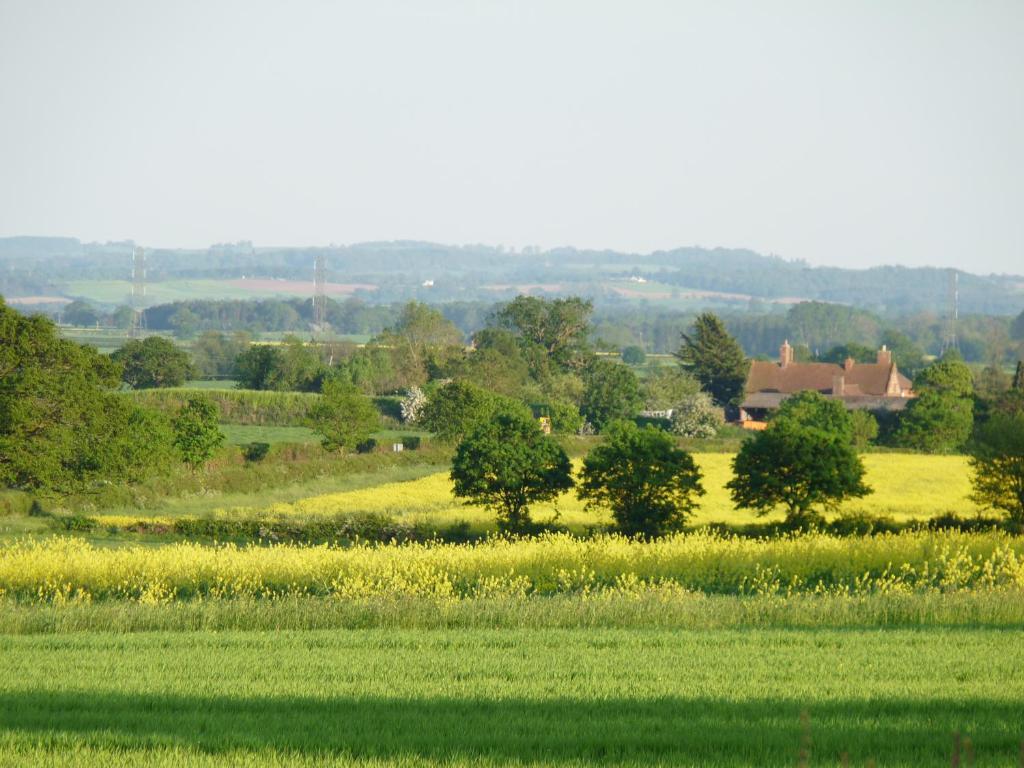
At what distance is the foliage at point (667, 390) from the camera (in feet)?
324

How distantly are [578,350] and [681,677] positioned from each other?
352 ft

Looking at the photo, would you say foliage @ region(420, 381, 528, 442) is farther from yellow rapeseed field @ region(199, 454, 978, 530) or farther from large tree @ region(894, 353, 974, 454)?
large tree @ region(894, 353, 974, 454)

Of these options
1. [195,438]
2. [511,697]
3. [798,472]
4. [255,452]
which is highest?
[511,697]

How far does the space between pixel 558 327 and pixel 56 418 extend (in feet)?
262

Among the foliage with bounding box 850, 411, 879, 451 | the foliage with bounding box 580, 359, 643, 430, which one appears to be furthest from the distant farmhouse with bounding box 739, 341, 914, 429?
the foliage with bounding box 850, 411, 879, 451

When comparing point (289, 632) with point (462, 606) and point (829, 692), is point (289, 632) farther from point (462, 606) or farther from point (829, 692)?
point (829, 692)

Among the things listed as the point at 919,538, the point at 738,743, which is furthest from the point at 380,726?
the point at 919,538

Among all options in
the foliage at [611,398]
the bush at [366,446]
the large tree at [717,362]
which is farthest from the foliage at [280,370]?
the bush at [366,446]

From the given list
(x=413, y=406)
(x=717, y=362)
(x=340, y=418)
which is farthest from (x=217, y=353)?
(x=340, y=418)

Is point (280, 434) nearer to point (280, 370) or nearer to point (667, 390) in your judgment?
point (280, 370)

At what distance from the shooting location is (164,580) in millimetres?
23781

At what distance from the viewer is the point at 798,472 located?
1534 inches

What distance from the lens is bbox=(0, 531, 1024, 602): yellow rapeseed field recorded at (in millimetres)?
22406

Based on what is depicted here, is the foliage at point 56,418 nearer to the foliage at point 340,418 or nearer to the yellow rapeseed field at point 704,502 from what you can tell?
the yellow rapeseed field at point 704,502
